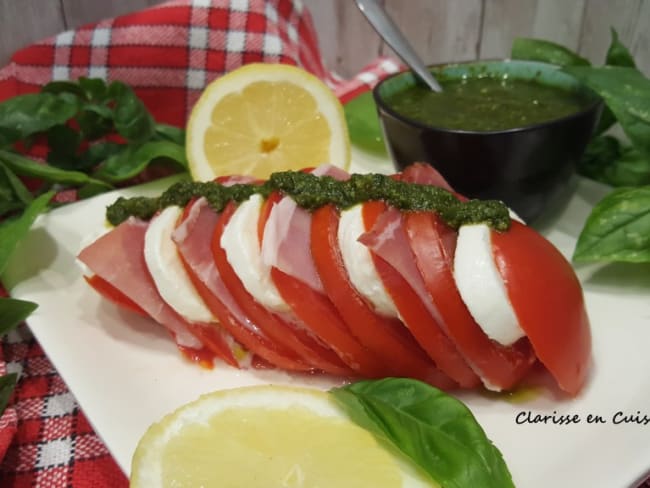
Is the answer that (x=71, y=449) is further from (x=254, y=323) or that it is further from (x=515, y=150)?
(x=515, y=150)

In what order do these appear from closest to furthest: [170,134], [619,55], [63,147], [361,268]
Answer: [361,268] → [619,55] → [63,147] → [170,134]

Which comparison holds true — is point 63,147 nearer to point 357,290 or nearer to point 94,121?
point 94,121

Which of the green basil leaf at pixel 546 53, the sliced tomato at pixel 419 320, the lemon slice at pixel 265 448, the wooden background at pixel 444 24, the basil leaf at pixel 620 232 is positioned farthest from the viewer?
the wooden background at pixel 444 24

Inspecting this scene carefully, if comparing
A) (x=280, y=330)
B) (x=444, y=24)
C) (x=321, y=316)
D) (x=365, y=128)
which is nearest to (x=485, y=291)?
(x=321, y=316)

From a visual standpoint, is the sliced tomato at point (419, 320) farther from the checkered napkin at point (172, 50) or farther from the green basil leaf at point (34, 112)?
the checkered napkin at point (172, 50)

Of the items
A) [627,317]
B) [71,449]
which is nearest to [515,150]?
[627,317]

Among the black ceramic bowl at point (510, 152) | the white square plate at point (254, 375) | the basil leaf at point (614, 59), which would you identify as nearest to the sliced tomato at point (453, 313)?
the white square plate at point (254, 375)

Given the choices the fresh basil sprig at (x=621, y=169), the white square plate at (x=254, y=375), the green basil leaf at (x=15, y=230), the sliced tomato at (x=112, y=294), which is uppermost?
the fresh basil sprig at (x=621, y=169)
